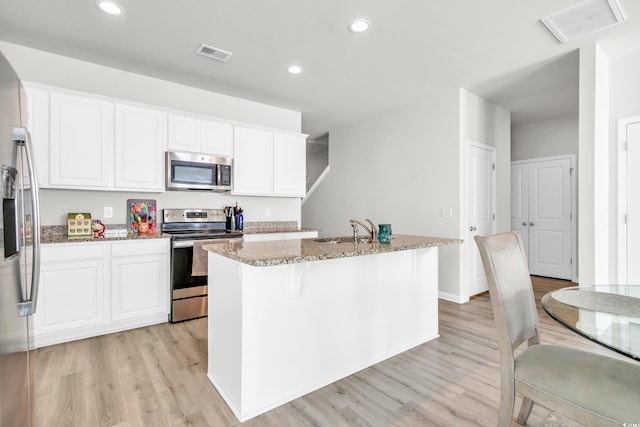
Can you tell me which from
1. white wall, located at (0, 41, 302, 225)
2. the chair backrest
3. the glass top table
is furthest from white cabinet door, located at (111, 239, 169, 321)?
the glass top table

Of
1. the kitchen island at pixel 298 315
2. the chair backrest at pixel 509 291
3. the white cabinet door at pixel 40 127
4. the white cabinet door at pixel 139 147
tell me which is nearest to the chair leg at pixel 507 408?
the chair backrest at pixel 509 291

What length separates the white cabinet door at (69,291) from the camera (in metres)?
2.63

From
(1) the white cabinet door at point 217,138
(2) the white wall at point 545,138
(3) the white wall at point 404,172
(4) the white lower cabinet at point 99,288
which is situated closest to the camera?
(4) the white lower cabinet at point 99,288

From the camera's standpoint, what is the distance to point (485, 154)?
174 inches

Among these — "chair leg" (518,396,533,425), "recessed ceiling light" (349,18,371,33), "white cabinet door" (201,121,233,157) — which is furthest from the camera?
"white cabinet door" (201,121,233,157)

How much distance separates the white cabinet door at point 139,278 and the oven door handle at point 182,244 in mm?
Result: 112

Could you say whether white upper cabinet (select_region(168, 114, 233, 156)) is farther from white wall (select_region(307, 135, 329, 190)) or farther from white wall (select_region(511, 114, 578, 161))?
white wall (select_region(511, 114, 578, 161))

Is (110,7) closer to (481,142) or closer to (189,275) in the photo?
(189,275)

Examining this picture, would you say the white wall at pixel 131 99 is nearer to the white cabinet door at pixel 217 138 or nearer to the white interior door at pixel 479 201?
the white cabinet door at pixel 217 138

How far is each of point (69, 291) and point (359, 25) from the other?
331 cm

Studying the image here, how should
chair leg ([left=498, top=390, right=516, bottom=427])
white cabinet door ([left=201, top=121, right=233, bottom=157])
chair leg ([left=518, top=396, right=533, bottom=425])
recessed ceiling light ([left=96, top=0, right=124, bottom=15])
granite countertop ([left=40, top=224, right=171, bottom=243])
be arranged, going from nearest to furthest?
1. chair leg ([left=498, top=390, right=516, bottom=427])
2. chair leg ([left=518, top=396, right=533, bottom=425])
3. recessed ceiling light ([left=96, top=0, right=124, bottom=15])
4. granite countertop ([left=40, top=224, right=171, bottom=243])
5. white cabinet door ([left=201, top=121, right=233, bottom=157])

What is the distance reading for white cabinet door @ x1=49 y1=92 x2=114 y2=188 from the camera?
113 inches

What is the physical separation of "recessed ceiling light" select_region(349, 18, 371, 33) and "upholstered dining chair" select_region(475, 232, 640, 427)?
197 centimetres

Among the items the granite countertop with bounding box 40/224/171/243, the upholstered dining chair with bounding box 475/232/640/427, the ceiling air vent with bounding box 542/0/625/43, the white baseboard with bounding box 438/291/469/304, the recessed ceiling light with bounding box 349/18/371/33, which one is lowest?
the white baseboard with bounding box 438/291/469/304
